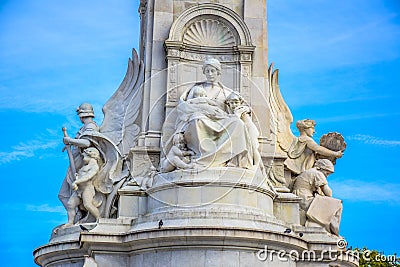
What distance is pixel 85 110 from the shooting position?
21.0 m

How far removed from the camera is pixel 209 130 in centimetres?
1861

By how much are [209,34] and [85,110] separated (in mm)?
4034

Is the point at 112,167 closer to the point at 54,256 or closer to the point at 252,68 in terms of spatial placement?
the point at 54,256

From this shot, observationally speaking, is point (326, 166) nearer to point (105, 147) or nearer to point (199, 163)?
point (199, 163)

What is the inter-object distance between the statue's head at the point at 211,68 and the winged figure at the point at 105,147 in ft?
7.38

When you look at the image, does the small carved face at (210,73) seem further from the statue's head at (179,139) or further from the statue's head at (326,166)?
the statue's head at (326,166)

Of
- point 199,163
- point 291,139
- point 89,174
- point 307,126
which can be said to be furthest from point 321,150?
point 89,174

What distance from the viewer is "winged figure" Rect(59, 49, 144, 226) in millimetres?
19844

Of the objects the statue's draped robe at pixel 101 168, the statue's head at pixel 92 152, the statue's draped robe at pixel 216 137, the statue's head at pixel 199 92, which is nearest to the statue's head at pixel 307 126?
the statue's draped robe at pixel 216 137

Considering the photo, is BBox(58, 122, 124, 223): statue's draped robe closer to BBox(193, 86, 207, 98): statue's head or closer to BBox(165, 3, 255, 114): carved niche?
BBox(165, 3, 255, 114): carved niche

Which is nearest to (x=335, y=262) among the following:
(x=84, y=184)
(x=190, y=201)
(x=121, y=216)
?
(x=190, y=201)

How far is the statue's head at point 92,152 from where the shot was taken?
2003cm

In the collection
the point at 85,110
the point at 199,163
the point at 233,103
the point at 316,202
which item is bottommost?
the point at 316,202

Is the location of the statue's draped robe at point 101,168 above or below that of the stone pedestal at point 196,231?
above
